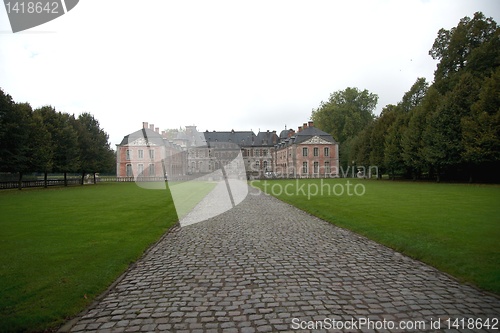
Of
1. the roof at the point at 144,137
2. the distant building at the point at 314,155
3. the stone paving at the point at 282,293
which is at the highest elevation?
the roof at the point at 144,137

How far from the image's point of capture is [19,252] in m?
7.36

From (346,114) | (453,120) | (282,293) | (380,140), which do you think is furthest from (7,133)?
(346,114)

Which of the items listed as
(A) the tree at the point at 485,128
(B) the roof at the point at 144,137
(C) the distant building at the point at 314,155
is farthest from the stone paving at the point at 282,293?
(B) the roof at the point at 144,137

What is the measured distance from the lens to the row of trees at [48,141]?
1185 inches

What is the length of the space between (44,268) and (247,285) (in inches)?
163

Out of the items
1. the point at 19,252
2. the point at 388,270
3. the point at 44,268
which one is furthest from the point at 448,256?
the point at 19,252

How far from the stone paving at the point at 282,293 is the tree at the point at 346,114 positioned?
62746 millimetres

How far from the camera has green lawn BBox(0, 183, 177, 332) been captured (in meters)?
4.36

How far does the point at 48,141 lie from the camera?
118ft

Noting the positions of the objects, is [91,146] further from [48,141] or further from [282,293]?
[282,293]

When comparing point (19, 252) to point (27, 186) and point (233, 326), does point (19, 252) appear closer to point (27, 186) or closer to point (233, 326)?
point (233, 326)

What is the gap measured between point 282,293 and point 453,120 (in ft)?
124

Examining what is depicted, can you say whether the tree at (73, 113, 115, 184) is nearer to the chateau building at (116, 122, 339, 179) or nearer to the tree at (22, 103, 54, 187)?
the tree at (22, 103, 54, 187)

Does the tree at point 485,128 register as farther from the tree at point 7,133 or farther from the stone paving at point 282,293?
the tree at point 7,133
